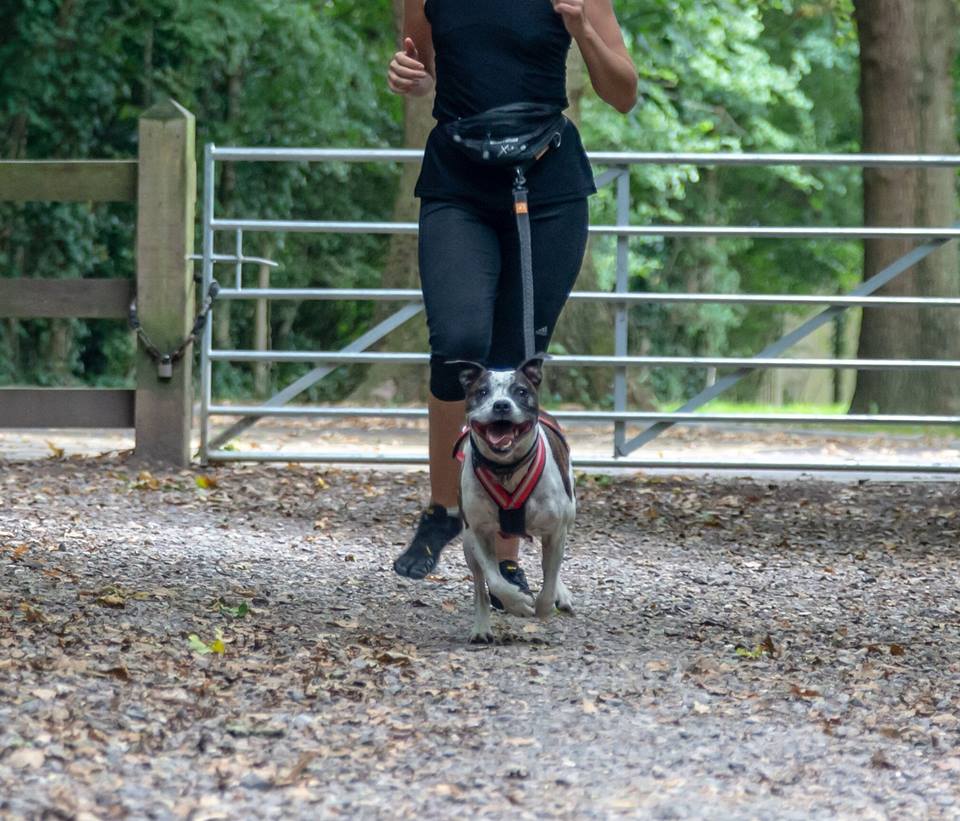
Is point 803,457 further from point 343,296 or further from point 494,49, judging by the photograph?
point 494,49

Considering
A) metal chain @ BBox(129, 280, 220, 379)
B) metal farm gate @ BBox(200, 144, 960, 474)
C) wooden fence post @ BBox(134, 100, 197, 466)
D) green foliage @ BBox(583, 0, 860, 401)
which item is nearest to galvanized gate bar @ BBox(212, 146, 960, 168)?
metal farm gate @ BBox(200, 144, 960, 474)

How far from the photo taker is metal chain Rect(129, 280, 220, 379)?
8.72 m

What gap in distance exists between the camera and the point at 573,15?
464 cm

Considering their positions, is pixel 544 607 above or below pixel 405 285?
below

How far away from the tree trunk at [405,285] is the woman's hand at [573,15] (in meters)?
7.74

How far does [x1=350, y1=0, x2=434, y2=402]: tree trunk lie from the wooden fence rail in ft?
12.4

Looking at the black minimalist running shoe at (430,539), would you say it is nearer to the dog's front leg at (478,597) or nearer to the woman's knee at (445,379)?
the woman's knee at (445,379)

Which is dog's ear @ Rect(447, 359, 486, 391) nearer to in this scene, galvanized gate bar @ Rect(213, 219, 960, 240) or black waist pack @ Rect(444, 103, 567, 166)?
black waist pack @ Rect(444, 103, 567, 166)

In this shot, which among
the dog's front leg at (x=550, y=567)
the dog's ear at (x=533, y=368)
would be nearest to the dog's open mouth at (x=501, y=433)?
the dog's ear at (x=533, y=368)

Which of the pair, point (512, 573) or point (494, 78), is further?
point (512, 573)

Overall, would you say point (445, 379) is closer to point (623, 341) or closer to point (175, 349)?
point (175, 349)

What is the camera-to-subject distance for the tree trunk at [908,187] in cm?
1225

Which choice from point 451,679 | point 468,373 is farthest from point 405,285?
point 451,679

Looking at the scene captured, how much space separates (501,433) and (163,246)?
4789 millimetres
